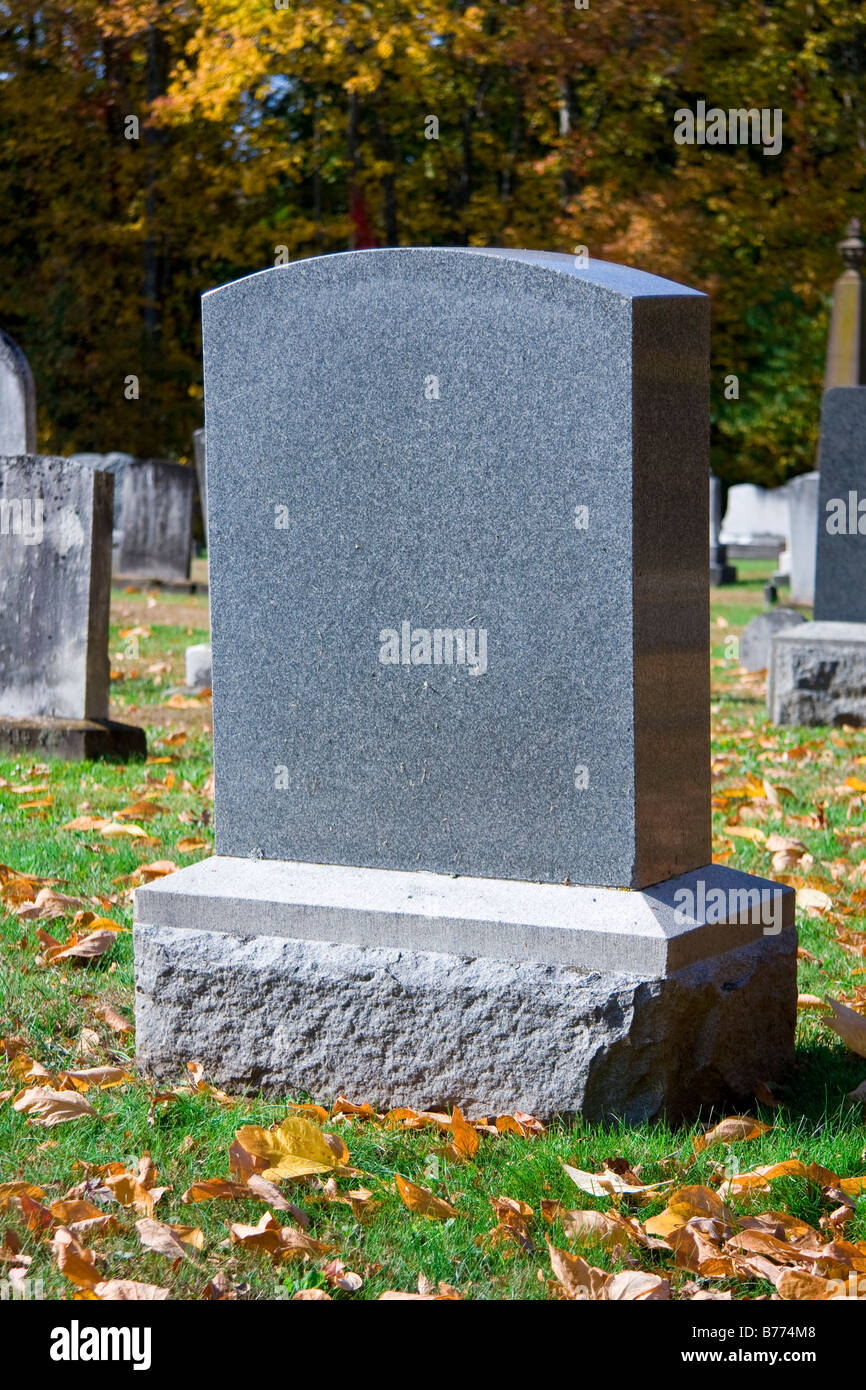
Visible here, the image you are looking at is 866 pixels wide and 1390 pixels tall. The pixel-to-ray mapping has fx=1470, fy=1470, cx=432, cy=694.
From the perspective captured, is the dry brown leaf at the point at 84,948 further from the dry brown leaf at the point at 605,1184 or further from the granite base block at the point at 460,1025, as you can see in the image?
the dry brown leaf at the point at 605,1184

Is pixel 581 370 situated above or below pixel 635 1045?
above

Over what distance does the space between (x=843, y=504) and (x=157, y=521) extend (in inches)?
349

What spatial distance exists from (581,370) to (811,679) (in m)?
5.57

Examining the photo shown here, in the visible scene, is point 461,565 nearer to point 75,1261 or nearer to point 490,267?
point 490,267

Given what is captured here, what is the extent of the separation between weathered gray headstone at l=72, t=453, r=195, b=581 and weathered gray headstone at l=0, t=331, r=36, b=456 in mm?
6260

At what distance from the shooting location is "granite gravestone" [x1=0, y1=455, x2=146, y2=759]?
6.93 meters

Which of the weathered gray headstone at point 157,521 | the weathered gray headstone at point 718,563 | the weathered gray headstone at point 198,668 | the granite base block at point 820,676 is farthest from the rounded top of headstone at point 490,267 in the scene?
the weathered gray headstone at point 718,563

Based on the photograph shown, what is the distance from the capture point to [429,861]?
134 inches

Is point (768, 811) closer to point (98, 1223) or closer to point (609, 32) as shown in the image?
point (98, 1223)

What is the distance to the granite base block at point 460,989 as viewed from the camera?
307cm

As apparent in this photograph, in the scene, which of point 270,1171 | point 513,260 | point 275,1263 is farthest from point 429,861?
point 513,260

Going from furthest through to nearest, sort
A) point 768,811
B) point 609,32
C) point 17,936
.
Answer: point 609,32 → point 768,811 → point 17,936

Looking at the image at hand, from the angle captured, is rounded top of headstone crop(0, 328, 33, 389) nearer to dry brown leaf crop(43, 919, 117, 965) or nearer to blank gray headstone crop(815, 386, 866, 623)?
blank gray headstone crop(815, 386, 866, 623)

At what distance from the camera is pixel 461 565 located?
332 cm
